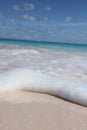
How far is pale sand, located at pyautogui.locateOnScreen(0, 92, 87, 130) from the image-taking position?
5.21ft

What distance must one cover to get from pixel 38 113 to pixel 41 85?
630 millimetres

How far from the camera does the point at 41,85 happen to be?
7.91 ft

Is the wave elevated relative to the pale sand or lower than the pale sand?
elevated

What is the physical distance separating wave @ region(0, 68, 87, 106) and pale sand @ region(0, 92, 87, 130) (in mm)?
75

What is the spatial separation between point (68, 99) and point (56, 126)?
0.63 metres

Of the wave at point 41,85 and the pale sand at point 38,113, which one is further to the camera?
the wave at point 41,85

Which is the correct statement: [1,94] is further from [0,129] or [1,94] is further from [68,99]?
[0,129]

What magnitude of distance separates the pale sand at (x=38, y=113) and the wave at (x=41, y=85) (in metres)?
0.08

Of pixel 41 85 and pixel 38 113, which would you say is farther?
pixel 41 85

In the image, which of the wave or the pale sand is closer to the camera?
the pale sand

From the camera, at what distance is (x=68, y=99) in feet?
7.20

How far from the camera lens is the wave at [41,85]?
222 centimetres

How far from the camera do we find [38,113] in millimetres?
1796

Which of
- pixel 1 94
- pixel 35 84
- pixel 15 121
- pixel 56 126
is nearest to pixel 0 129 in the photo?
pixel 15 121
